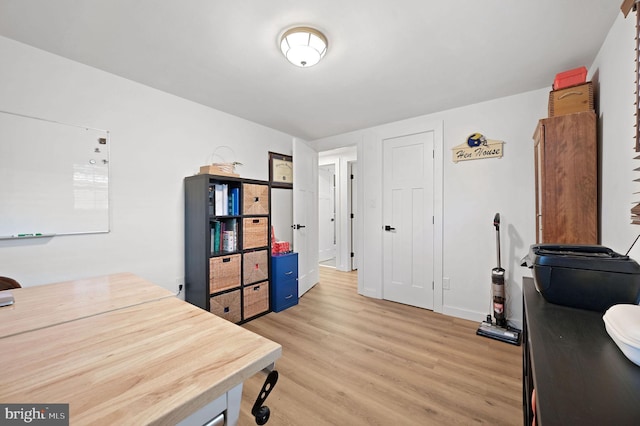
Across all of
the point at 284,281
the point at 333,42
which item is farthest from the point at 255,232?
the point at 333,42

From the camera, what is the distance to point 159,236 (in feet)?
8.07

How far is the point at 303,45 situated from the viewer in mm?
1665

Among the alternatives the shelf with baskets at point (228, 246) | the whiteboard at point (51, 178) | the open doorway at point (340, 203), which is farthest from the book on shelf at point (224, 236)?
the open doorway at point (340, 203)

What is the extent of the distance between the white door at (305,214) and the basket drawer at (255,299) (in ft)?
2.19

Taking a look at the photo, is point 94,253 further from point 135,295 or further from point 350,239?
point 350,239

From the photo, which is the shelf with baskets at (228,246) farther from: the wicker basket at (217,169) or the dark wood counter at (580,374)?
the dark wood counter at (580,374)

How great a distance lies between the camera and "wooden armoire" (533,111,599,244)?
1616 mm

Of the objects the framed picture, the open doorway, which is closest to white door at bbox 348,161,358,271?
the open doorway

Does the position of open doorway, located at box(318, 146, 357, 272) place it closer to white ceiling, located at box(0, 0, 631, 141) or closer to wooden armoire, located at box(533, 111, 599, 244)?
white ceiling, located at box(0, 0, 631, 141)

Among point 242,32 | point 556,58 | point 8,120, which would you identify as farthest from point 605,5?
point 8,120

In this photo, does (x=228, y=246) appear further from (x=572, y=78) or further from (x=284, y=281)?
(x=572, y=78)

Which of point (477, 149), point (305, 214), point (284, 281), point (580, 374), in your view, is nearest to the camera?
point (580, 374)

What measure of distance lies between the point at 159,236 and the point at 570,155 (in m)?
3.41

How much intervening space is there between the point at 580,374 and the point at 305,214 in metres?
3.22
